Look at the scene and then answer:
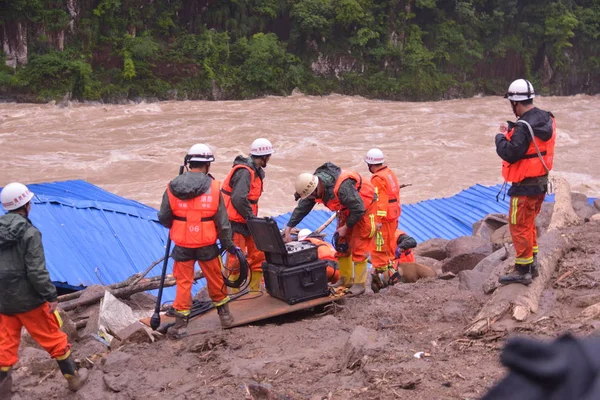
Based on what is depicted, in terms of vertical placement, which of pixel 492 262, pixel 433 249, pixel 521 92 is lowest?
pixel 433 249

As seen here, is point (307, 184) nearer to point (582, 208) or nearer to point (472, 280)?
point (472, 280)

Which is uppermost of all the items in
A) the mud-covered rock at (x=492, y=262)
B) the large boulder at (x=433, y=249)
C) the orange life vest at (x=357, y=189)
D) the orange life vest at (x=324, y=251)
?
the orange life vest at (x=357, y=189)

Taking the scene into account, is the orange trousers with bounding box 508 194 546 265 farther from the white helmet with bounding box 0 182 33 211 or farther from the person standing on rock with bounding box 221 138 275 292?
the white helmet with bounding box 0 182 33 211

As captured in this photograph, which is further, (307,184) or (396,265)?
(396,265)

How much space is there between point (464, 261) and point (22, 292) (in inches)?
221

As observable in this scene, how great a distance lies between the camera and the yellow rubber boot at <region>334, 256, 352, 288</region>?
7.53m

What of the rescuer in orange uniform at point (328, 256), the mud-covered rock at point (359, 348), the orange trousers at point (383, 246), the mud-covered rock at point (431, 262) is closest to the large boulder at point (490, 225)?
the mud-covered rock at point (431, 262)

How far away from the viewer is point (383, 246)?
810cm

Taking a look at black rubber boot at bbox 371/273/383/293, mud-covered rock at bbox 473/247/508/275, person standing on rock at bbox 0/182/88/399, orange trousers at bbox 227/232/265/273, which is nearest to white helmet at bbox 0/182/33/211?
person standing on rock at bbox 0/182/88/399

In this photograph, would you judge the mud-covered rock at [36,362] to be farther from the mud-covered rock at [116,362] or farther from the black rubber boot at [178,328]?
the black rubber boot at [178,328]

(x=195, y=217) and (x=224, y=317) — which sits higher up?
(x=195, y=217)

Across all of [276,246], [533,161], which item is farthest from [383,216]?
[533,161]

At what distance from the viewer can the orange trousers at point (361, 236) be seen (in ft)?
24.3

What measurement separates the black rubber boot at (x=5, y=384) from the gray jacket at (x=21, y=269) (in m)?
0.47
